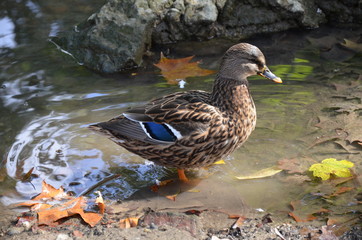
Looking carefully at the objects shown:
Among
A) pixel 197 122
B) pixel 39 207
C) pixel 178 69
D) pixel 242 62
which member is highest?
pixel 242 62

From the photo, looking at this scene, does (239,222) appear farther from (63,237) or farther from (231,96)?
(63,237)

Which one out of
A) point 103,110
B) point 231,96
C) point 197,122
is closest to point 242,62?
point 231,96

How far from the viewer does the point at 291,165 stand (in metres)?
4.73

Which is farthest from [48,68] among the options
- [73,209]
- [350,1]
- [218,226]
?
[350,1]

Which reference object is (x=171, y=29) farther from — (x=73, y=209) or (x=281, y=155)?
(x=73, y=209)

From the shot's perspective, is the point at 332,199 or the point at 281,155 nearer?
the point at 332,199

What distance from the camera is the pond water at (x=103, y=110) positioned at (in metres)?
A: 4.68

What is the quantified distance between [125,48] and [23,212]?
10.8 feet

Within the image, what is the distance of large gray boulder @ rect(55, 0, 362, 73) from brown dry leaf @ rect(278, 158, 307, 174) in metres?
2.93

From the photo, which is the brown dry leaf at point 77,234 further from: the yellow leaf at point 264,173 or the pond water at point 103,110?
the yellow leaf at point 264,173

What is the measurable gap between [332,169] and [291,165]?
39cm

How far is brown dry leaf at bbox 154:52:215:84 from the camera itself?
6.54 meters

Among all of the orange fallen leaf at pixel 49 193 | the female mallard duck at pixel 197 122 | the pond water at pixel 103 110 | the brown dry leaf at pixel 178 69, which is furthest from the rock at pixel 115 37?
the orange fallen leaf at pixel 49 193

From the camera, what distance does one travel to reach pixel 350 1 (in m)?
7.80
